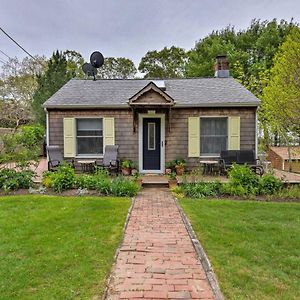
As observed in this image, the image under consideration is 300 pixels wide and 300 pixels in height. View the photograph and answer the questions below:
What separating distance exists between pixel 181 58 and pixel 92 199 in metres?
26.6

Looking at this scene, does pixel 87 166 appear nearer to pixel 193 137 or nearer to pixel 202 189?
pixel 193 137

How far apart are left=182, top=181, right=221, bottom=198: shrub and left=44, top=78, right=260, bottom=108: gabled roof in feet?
11.1

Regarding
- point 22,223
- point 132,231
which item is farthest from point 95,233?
point 22,223

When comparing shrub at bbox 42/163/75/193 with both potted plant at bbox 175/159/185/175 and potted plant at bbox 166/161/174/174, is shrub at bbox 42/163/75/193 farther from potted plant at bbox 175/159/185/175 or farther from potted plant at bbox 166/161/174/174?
potted plant at bbox 175/159/185/175

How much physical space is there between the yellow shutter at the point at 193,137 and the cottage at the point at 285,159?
20.9ft

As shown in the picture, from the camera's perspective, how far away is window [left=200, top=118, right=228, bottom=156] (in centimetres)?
1075

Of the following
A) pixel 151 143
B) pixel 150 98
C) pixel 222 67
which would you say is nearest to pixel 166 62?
pixel 222 67

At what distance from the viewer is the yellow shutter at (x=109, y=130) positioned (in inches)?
419

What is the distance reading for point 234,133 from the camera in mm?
10492

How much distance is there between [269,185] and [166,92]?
17.7 ft

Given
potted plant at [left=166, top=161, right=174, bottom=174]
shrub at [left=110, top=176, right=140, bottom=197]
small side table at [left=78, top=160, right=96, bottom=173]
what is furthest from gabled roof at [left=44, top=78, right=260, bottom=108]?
shrub at [left=110, top=176, right=140, bottom=197]

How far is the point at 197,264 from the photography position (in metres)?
3.65

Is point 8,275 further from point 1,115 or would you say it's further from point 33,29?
point 33,29

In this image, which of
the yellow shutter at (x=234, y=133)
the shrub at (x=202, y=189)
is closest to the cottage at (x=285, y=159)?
the yellow shutter at (x=234, y=133)
